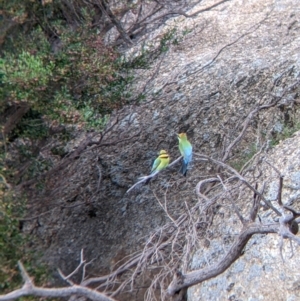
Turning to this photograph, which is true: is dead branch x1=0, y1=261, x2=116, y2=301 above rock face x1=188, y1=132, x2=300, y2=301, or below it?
above

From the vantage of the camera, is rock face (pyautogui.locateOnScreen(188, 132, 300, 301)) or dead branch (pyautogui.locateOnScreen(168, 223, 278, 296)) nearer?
dead branch (pyautogui.locateOnScreen(168, 223, 278, 296))

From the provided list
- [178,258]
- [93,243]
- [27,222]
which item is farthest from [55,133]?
[178,258]

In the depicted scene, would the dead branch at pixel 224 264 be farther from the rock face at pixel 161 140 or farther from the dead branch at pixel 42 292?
the rock face at pixel 161 140

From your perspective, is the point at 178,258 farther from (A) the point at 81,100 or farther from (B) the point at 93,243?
(B) the point at 93,243

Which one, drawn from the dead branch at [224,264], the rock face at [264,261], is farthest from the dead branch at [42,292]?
the rock face at [264,261]

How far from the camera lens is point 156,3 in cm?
1015

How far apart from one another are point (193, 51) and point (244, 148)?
274 cm

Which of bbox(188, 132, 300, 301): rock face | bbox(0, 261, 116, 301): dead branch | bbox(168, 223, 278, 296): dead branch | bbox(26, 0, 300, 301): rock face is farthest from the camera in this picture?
bbox(26, 0, 300, 301): rock face

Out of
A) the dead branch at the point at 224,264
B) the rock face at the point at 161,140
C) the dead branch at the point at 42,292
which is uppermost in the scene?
the dead branch at the point at 42,292

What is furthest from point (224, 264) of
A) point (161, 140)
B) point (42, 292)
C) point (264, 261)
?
point (161, 140)

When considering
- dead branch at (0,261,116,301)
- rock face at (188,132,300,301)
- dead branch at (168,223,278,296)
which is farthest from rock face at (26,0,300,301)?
dead branch at (0,261,116,301)

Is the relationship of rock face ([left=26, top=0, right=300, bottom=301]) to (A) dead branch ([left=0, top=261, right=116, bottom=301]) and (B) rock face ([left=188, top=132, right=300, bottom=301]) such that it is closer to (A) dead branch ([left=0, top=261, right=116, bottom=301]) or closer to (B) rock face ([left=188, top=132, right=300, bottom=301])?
(B) rock face ([left=188, top=132, right=300, bottom=301])

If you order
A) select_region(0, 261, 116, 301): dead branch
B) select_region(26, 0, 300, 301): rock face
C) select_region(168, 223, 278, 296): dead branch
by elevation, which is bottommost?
select_region(26, 0, 300, 301): rock face

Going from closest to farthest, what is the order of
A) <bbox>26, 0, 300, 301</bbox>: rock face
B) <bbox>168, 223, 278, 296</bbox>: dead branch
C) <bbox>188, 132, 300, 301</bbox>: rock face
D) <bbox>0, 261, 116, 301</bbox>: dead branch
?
<bbox>0, 261, 116, 301</bbox>: dead branch → <bbox>168, 223, 278, 296</bbox>: dead branch → <bbox>188, 132, 300, 301</bbox>: rock face → <bbox>26, 0, 300, 301</bbox>: rock face
